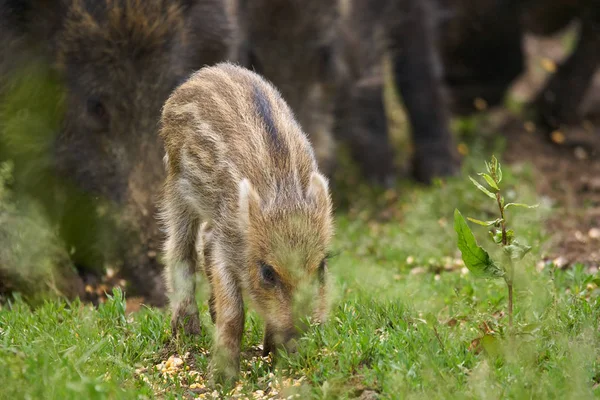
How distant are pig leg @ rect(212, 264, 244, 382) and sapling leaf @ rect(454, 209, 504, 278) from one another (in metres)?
1.00

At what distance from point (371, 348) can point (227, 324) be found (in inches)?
25.1

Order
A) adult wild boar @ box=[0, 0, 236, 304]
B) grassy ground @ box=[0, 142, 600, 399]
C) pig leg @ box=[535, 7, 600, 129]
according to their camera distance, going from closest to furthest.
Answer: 1. grassy ground @ box=[0, 142, 600, 399]
2. adult wild boar @ box=[0, 0, 236, 304]
3. pig leg @ box=[535, 7, 600, 129]

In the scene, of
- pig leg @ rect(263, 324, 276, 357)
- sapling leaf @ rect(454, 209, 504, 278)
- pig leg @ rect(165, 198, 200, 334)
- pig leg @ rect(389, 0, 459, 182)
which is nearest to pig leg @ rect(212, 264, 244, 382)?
pig leg @ rect(263, 324, 276, 357)

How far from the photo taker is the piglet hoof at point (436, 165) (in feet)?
31.4

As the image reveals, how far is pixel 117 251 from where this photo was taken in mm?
6441

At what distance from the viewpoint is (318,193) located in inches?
177

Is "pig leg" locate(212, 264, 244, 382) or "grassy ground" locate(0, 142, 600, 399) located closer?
"grassy ground" locate(0, 142, 600, 399)

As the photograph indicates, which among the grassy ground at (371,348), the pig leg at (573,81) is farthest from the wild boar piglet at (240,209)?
the pig leg at (573,81)

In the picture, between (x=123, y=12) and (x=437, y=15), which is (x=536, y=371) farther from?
(x=437, y=15)

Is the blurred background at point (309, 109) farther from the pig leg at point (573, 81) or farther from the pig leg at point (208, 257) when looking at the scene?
the pig leg at point (208, 257)

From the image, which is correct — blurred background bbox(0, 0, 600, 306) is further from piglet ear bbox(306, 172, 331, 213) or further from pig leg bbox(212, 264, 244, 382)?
piglet ear bbox(306, 172, 331, 213)

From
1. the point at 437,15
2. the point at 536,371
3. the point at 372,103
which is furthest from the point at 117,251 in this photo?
the point at 437,15

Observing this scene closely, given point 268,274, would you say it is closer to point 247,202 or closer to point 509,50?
point 247,202

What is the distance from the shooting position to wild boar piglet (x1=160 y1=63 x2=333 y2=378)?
4309 millimetres
